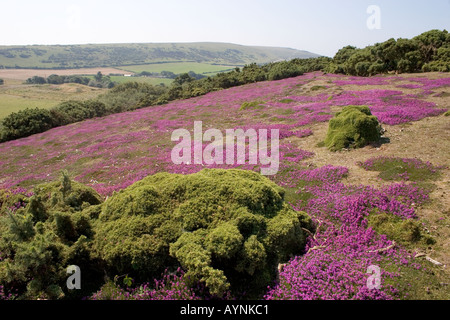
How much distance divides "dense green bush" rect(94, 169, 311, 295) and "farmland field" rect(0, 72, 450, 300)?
370mm

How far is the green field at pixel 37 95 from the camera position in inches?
3332

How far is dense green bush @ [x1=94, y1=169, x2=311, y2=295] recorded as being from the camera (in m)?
6.84

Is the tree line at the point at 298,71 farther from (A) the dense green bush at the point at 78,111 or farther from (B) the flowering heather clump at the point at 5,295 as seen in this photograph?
(B) the flowering heather clump at the point at 5,295

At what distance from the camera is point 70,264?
23.5 ft

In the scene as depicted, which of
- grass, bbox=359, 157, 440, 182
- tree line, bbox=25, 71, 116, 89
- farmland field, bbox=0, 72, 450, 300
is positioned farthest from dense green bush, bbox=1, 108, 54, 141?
tree line, bbox=25, 71, 116, 89

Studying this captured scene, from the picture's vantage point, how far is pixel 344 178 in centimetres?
1259

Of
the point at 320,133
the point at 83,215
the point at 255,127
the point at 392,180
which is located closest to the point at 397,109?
the point at 320,133

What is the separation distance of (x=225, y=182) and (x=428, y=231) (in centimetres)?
695

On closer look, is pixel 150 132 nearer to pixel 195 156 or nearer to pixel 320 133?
pixel 195 156

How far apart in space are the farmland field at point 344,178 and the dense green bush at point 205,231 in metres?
0.37

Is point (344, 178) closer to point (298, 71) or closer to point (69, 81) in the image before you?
point (298, 71)

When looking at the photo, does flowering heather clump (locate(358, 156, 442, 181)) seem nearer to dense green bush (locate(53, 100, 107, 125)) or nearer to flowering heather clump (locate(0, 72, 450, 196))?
flowering heather clump (locate(0, 72, 450, 196))

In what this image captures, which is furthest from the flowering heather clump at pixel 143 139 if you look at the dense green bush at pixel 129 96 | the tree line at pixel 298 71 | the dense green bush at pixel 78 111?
the dense green bush at pixel 129 96

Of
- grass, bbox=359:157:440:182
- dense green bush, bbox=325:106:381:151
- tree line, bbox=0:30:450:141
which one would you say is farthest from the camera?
tree line, bbox=0:30:450:141
